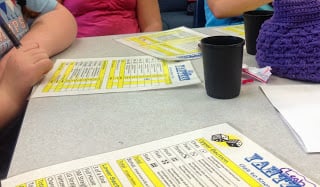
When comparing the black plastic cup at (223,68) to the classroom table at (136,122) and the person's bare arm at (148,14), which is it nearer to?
the classroom table at (136,122)

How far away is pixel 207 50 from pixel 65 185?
35cm

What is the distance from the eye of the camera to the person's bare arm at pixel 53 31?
0.97m

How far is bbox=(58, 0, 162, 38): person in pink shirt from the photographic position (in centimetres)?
150

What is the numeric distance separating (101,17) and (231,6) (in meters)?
0.56

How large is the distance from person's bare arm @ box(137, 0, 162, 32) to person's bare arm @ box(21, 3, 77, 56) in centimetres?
49

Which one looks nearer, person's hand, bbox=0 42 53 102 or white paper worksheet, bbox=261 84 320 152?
white paper worksheet, bbox=261 84 320 152

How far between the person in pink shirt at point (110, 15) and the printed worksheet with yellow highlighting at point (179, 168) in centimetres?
104

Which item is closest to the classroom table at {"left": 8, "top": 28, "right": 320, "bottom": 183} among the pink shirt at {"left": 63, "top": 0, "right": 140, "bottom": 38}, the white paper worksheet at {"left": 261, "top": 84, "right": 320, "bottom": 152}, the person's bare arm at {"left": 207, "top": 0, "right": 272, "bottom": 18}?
the white paper worksheet at {"left": 261, "top": 84, "right": 320, "bottom": 152}

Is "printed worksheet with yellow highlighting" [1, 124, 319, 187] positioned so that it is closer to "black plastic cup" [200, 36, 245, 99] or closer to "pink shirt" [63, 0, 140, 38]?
"black plastic cup" [200, 36, 245, 99]

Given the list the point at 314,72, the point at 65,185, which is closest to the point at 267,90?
the point at 314,72

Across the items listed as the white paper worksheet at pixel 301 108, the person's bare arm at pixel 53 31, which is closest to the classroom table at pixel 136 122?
the white paper worksheet at pixel 301 108

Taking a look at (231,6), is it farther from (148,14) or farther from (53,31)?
(53,31)

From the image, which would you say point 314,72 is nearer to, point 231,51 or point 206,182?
point 231,51

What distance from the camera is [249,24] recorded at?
892mm
